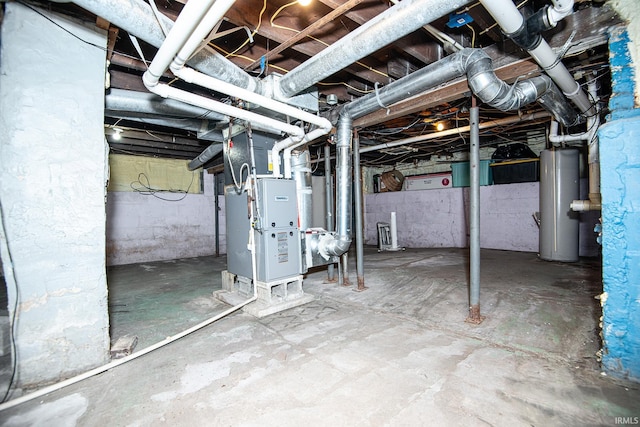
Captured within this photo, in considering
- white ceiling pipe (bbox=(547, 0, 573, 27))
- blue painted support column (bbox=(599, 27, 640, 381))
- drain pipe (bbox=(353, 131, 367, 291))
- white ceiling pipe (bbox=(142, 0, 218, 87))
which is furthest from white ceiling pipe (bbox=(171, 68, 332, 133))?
blue painted support column (bbox=(599, 27, 640, 381))

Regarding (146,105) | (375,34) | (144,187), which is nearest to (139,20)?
(375,34)

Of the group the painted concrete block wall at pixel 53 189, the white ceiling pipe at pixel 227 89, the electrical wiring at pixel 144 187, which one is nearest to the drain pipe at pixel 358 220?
the white ceiling pipe at pixel 227 89

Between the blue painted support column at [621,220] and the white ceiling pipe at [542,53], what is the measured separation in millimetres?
331

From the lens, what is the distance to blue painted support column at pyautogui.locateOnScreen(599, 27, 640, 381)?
1572 millimetres

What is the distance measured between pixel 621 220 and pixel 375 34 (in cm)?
180

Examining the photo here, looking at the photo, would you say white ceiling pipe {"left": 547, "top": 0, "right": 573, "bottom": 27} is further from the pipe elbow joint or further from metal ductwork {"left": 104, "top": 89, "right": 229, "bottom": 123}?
metal ductwork {"left": 104, "top": 89, "right": 229, "bottom": 123}

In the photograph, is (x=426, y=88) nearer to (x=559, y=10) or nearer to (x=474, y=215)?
(x=559, y=10)

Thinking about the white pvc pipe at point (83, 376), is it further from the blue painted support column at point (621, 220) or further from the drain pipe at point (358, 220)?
the blue painted support column at point (621, 220)

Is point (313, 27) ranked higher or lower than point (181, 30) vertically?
higher

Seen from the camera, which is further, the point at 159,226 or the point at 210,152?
the point at 159,226

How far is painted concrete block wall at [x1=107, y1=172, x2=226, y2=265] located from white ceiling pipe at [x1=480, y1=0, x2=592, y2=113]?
6.68 m

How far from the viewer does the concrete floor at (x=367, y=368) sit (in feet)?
4.56

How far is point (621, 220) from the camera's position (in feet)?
5.29

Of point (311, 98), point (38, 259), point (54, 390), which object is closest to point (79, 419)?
point (54, 390)
